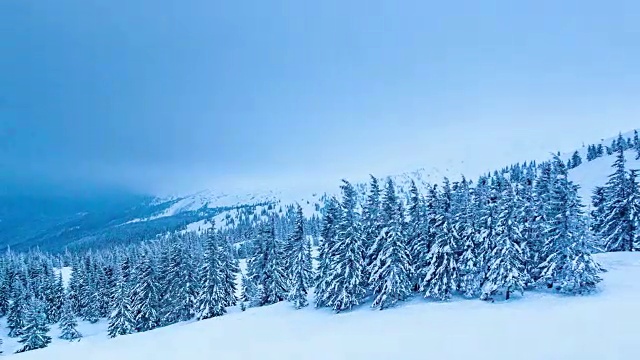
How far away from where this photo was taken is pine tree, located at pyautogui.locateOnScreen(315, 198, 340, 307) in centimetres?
4012

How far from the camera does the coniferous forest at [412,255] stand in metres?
34.0

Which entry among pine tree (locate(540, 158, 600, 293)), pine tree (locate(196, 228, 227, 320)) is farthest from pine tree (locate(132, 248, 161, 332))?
pine tree (locate(540, 158, 600, 293))

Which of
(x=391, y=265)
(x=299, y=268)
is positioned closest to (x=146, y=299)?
(x=299, y=268)

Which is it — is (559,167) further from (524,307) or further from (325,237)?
(325,237)

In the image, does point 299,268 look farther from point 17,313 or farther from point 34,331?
point 17,313

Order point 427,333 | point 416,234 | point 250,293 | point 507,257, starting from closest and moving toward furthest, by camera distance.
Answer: point 427,333 → point 507,257 → point 416,234 → point 250,293

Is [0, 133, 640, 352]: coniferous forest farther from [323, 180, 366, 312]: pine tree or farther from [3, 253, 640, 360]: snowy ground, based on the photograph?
[3, 253, 640, 360]: snowy ground

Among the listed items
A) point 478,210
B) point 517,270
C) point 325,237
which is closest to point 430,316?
point 517,270

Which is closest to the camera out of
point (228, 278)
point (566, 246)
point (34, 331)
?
point (566, 246)

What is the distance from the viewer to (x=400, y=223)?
40.0 meters

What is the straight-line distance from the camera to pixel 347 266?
38719 millimetres

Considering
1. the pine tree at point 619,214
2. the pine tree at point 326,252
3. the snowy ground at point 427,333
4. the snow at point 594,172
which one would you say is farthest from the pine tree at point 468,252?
the snow at point 594,172

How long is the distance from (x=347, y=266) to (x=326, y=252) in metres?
4.06

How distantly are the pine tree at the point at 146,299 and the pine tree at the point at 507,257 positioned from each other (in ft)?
144
